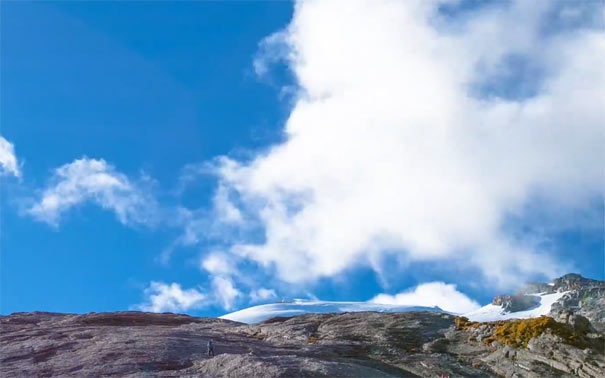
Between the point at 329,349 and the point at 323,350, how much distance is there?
48 cm

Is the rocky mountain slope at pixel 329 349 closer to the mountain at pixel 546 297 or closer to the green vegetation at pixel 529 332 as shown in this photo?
the green vegetation at pixel 529 332

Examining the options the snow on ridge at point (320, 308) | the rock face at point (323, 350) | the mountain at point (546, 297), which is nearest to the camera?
the rock face at point (323, 350)

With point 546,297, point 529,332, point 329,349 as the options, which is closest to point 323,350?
point 329,349

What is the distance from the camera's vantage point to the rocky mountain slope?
27.0 meters

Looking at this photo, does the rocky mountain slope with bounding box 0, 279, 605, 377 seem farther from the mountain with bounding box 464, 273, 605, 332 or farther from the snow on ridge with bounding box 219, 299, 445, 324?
the mountain with bounding box 464, 273, 605, 332

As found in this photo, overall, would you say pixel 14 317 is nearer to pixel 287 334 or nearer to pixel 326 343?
pixel 287 334

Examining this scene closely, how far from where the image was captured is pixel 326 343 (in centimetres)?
3400

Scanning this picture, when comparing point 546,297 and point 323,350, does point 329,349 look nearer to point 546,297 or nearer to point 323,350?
point 323,350

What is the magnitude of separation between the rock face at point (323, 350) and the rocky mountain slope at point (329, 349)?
0.17 feet

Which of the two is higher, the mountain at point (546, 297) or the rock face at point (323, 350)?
the mountain at point (546, 297)

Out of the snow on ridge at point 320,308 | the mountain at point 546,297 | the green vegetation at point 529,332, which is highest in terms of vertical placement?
the mountain at point 546,297

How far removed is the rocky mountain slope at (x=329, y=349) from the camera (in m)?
27.0

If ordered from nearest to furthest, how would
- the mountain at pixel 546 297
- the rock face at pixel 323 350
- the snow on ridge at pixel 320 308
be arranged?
the rock face at pixel 323 350, the snow on ridge at pixel 320 308, the mountain at pixel 546 297

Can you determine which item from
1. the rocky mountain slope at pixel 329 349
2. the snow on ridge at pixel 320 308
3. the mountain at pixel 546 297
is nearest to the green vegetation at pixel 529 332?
the rocky mountain slope at pixel 329 349
